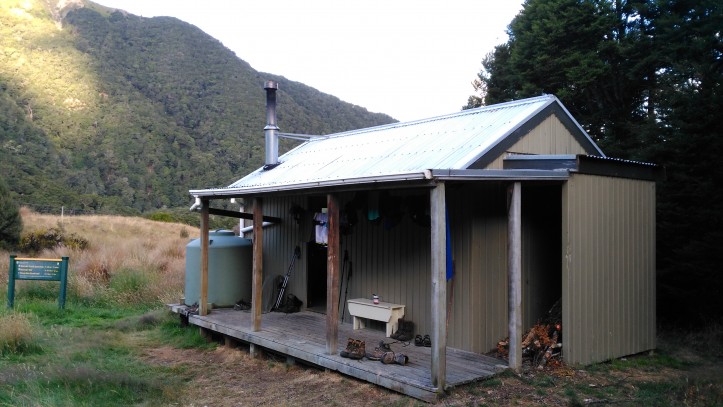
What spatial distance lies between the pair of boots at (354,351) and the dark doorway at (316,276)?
297 cm

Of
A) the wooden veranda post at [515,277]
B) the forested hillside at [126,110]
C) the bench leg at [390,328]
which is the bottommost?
the bench leg at [390,328]

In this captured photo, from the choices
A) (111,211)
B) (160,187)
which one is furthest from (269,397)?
(160,187)

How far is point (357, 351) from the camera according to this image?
6.83m

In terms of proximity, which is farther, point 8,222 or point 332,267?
point 8,222

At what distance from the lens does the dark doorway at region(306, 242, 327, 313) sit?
1011cm

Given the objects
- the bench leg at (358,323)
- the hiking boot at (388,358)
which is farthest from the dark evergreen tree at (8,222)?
the hiking boot at (388,358)

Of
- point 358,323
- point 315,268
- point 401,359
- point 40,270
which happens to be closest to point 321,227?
point 315,268

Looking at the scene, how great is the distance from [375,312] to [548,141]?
3.20m

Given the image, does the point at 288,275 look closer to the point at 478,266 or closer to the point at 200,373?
the point at 200,373

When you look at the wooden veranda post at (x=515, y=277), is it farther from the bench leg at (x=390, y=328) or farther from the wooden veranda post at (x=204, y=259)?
the wooden veranda post at (x=204, y=259)

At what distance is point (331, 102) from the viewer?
54.9 meters

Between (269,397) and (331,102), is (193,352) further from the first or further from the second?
(331,102)

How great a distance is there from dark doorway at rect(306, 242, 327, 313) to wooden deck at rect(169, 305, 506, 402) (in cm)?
31

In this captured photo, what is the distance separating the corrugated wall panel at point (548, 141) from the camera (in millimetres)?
7477
